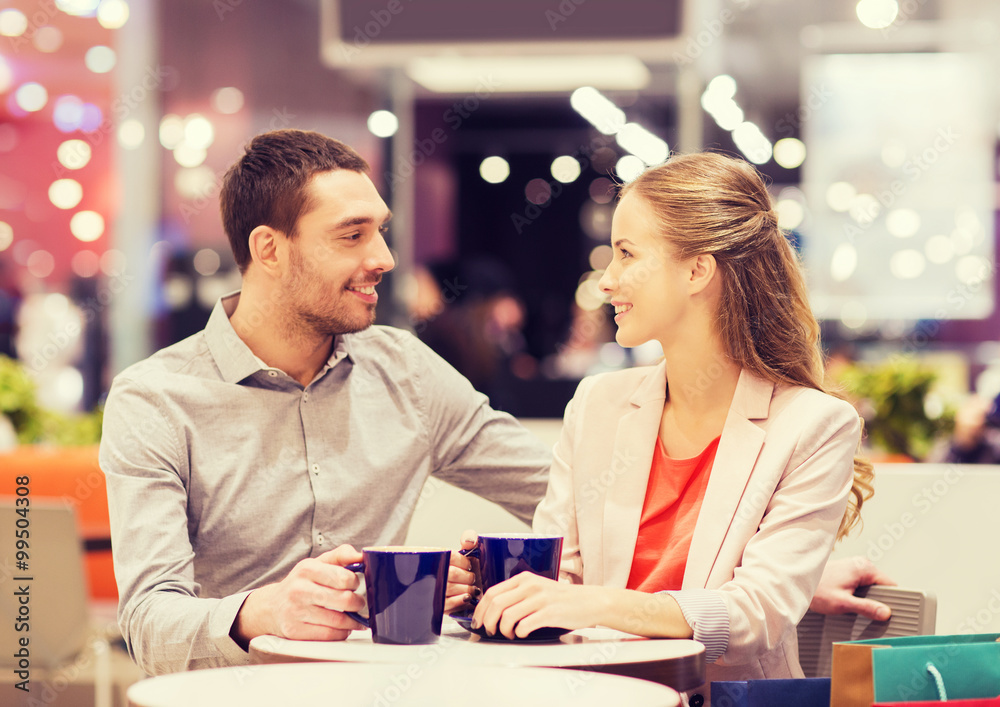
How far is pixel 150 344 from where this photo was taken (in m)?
7.00

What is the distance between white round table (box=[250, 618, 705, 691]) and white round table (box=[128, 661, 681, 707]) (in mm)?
38

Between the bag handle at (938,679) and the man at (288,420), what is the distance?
900 millimetres

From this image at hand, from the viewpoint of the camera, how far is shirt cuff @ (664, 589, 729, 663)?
138 cm

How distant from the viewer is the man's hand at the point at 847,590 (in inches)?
69.3

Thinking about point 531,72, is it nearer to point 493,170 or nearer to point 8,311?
point 8,311

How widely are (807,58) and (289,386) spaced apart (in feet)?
25.9

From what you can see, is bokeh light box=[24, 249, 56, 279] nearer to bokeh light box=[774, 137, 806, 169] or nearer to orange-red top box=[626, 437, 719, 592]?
orange-red top box=[626, 437, 719, 592]

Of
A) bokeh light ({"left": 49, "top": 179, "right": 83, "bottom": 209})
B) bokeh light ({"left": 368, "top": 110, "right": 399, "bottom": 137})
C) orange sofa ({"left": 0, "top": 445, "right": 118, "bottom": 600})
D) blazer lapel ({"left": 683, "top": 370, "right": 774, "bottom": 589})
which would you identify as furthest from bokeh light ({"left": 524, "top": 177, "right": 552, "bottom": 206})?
blazer lapel ({"left": 683, "top": 370, "right": 774, "bottom": 589})

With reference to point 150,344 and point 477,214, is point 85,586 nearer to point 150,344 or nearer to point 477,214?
point 150,344

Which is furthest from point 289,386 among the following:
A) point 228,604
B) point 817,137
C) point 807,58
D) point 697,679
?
point 807,58

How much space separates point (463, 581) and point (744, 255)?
740mm

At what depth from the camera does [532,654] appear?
3.98 ft

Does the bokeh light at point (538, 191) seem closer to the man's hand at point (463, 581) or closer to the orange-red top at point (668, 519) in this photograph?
the orange-red top at point (668, 519)

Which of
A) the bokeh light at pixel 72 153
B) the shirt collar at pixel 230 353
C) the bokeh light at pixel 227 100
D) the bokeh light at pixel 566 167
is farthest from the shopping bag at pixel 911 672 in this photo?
the bokeh light at pixel 566 167
